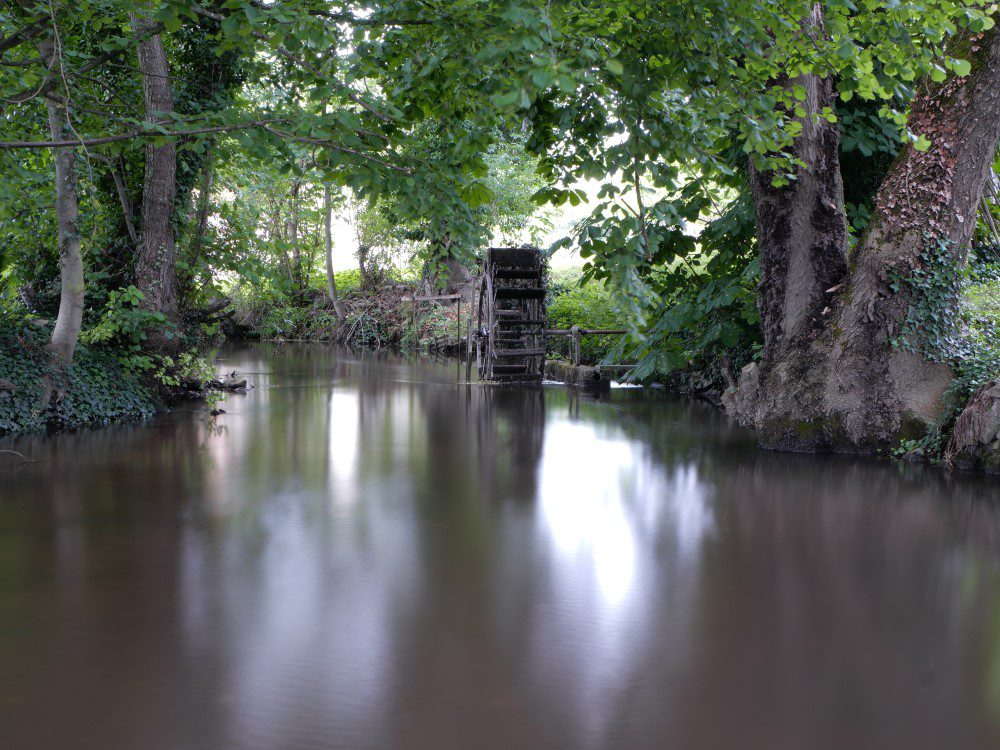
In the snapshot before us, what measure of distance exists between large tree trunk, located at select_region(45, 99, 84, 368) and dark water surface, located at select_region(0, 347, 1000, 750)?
1.14 m

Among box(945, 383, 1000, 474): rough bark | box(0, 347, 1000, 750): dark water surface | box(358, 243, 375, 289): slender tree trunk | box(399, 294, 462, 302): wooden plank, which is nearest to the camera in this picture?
box(0, 347, 1000, 750): dark water surface

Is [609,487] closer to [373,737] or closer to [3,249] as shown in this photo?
[373,737]

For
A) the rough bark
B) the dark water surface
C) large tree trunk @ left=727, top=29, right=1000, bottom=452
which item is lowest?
the dark water surface

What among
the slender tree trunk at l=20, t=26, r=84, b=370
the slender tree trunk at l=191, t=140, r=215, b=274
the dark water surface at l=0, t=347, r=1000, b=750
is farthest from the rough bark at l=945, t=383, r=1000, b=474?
the slender tree trunk at l=191, t=140, r=215, b=274

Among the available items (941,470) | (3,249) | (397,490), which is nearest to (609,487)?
(397,490)

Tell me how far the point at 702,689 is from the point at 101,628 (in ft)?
8.62

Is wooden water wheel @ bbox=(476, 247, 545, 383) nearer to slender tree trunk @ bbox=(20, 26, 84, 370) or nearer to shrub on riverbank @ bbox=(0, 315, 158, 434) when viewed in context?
shrub on riverbank @ bbox=(0, 315, 158, 434)

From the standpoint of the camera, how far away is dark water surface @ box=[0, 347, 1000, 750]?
3.45 meters

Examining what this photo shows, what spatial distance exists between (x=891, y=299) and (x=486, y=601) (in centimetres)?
625

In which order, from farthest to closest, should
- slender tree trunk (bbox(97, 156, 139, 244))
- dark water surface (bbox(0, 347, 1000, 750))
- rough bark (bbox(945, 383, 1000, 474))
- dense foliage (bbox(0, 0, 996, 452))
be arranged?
slender tree trunk (bbox(97, 156, 139, 244)) < rough bark (bbox(945, 383, 1000, 474)) < dense foliage (bbox(0, 0, 996, 452)) < dark water surface (bbox(0, 347, 1000, 750))

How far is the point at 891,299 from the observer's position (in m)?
9.31

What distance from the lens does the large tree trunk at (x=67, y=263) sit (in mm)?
9633

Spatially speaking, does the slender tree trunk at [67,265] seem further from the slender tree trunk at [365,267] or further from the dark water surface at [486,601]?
the slender tree trunk at [365,267]

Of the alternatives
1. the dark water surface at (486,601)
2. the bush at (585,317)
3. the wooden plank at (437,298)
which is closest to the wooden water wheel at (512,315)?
the bush at (585,317)
